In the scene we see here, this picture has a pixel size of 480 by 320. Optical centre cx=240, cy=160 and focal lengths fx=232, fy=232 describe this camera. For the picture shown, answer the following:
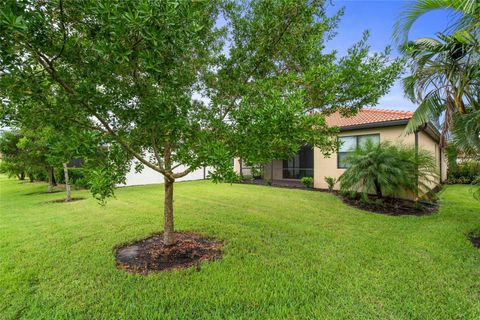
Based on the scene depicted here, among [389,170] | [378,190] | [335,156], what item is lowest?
[378,190]

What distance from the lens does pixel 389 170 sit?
25.4ft

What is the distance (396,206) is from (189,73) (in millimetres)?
8140

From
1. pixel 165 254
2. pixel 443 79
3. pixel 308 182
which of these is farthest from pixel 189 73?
pixel 308 182

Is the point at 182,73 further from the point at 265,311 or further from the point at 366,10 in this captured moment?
the point at 366,10

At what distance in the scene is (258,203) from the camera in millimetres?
8812

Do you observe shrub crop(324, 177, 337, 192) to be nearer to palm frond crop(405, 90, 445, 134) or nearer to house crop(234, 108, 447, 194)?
house crop(234, 108, 447, 194)

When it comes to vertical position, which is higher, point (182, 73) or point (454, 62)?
point (454, 62)

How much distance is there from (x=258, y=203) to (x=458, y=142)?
5.89m

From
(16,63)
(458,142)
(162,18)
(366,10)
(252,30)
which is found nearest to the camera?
(162,18)

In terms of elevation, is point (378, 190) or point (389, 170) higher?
point (389, 170)

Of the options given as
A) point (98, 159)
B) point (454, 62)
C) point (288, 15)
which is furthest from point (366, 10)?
point (98, 159)

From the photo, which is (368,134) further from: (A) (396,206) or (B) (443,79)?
(B) (443,79)

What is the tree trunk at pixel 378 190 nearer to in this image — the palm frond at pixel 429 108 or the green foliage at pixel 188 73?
the palm frond at pixel 429 108

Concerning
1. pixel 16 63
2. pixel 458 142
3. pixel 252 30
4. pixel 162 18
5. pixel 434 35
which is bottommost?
pixel 458 142
